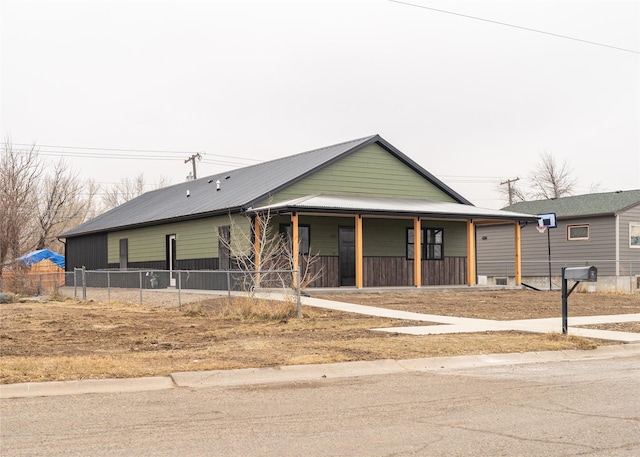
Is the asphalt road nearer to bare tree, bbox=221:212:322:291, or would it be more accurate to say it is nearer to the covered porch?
the covered porch

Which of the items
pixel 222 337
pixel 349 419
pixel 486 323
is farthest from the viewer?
pixel 486 323

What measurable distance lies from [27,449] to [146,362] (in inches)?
184

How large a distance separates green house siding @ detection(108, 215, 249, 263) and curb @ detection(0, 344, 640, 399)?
1550 cm

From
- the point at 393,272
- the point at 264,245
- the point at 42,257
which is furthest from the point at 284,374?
Result: the point at 42,257

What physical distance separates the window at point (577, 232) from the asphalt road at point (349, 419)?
29414 mm

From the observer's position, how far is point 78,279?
105 ft

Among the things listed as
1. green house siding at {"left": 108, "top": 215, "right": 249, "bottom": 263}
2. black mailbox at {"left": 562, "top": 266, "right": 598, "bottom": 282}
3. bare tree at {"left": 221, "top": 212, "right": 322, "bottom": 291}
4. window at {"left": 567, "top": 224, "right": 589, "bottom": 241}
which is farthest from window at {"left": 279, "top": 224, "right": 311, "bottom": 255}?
window at {"left": 567, "top": 224, "right": 589, "bottom": 241}

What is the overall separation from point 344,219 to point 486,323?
12.4 m

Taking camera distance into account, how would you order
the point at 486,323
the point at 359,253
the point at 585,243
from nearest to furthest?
the point at 486,323, the point at 359,253, the point at 585,243

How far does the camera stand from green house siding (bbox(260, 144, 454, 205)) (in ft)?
93.5

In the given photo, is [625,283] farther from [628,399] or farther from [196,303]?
[628,399]

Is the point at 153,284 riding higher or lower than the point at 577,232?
lower

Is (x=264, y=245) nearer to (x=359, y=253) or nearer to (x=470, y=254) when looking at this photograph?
(x=359, y=253)

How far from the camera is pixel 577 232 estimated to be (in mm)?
38438
